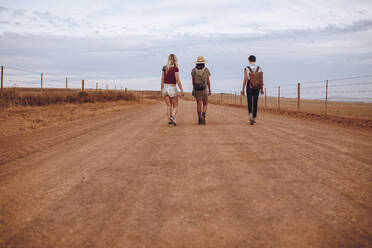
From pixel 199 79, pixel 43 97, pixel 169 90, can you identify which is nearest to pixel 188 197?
pixel 169 90

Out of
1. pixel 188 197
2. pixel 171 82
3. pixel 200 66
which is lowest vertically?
pixel 188 197

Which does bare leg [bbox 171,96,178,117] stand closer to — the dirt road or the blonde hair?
the blonde hair

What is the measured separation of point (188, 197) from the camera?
3.01 m

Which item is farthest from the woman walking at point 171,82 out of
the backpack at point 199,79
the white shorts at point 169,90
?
the backpack at point 199,79

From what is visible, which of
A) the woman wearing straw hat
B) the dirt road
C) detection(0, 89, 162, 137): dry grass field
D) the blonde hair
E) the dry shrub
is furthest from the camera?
the dry shrub

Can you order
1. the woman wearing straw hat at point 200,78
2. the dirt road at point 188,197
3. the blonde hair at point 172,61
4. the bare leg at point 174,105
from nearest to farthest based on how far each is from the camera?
the dirt road at point 188,197
the blonde hair at point 172,61
the bare leg at point 174,105
the woman wearing straw hat at point 200,78

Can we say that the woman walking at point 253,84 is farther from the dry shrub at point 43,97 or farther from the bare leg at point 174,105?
the dry shrub at point 43,97

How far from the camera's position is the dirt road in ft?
7.40

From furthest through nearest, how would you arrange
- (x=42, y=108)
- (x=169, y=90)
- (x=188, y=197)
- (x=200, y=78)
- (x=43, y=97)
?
(x=43, y=97), (x=42, y=108), (x=200, y=78), (x=169, y=90), (x=188, y=197)

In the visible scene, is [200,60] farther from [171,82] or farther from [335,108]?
[335,108]

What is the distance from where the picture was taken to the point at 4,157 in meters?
5.09

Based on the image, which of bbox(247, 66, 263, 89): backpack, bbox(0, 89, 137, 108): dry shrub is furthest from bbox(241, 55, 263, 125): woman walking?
bbox(0, 89, 137, 108): dry shrub

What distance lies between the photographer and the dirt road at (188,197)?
88.8 inches

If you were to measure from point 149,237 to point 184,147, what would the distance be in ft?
11.0
